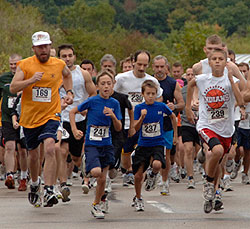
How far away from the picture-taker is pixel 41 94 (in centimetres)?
1060

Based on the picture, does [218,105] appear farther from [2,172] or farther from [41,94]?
[2,172]

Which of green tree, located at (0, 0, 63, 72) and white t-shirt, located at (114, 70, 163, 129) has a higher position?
green tree, located at (0, 0, 63, 72)

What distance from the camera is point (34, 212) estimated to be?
35.1 feet

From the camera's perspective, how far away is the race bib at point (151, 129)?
11516 millimetres

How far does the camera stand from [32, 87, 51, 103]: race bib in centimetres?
1059

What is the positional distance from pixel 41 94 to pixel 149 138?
67.7 inches

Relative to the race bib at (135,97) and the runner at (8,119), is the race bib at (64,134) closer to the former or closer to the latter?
the race bib at (135,97)

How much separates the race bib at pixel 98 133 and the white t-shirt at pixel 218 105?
1.21 meters

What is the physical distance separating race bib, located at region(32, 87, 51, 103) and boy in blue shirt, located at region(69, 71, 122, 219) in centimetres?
44

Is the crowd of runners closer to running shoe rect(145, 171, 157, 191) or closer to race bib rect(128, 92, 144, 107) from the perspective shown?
running shoe rect(145, 171, 157, 191)

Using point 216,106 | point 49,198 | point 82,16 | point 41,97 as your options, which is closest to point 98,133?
point 41,97

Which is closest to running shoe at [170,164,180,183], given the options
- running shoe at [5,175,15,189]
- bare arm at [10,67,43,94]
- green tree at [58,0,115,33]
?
running shoe at [5,175,15,189]

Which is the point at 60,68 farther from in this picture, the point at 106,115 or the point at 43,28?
the point at 43,28

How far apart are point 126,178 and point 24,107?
4.25 meters
